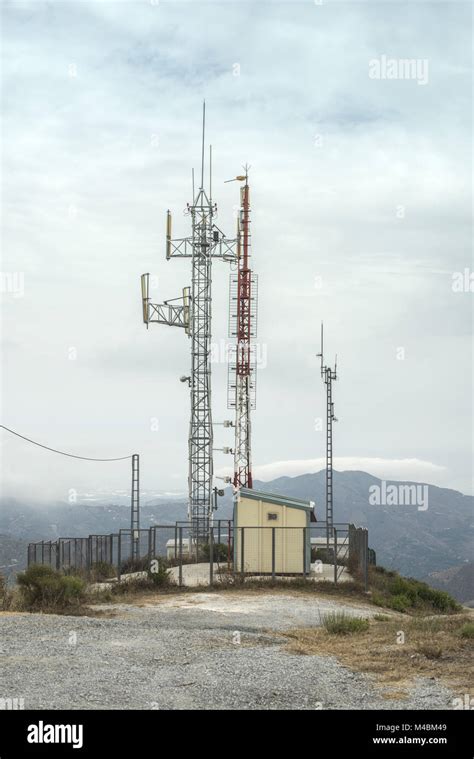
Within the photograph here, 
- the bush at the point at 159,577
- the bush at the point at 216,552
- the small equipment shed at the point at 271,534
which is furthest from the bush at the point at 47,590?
the bush at the point at 216,552

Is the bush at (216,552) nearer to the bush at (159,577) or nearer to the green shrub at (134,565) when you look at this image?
the green shrub at (134,565)

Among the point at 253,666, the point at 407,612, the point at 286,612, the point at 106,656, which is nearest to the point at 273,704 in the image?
the point at 253,666

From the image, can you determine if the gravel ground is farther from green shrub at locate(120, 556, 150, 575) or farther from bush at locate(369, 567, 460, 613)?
green shrub at locate(120, 556, 150, 575)

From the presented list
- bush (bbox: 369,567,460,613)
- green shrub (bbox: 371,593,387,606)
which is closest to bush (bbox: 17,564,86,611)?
green shrub (bbox: 371,593,387,606)

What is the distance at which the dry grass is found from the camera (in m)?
13.0

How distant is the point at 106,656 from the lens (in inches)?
562


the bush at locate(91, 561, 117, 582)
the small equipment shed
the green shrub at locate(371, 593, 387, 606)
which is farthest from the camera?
the bush at locate(91, 561, 117, 582)

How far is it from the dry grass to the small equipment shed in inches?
377

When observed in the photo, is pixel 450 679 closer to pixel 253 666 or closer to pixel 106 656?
pixel 253 666

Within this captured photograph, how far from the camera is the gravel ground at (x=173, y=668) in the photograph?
37.2 feet

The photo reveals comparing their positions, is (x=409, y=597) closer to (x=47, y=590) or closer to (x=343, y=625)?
(x=343, y=625)

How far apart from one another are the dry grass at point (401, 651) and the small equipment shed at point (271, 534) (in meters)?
9.58

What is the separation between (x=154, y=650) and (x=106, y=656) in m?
1.02
